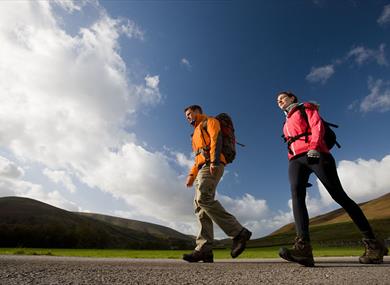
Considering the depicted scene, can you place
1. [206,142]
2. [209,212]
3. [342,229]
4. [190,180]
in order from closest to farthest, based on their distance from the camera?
[209,212]
[206,142]
[190,180]
[342,229]

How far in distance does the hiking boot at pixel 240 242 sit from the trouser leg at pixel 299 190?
37.1 inches

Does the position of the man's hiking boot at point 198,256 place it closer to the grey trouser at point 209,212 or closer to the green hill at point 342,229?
the grey trouser at point 209,212

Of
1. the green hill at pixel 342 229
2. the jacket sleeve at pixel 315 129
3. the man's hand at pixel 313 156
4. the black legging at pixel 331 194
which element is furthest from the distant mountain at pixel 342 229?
the man's hand at pixel 313 156

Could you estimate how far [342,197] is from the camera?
17.4 ft

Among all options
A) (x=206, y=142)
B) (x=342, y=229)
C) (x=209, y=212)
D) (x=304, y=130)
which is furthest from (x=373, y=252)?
(x=342, y=229)

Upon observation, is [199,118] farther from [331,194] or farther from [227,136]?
[331,194]

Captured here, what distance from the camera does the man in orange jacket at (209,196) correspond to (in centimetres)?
593

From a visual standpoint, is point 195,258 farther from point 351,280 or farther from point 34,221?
point 34,221

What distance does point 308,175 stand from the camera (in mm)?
5598

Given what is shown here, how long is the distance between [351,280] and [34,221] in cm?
14496

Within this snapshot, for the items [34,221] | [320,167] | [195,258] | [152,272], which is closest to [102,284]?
[152,272]

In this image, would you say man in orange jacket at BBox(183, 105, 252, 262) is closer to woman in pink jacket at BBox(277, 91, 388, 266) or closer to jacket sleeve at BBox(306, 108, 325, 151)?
woman in pink jacket at BBox(277, 91, 388, 266)

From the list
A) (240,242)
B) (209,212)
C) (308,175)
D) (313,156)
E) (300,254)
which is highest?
(313,156)

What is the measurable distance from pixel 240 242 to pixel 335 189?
5.97 feet
